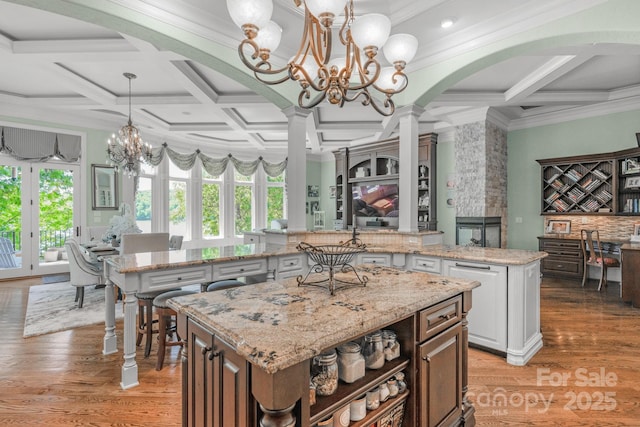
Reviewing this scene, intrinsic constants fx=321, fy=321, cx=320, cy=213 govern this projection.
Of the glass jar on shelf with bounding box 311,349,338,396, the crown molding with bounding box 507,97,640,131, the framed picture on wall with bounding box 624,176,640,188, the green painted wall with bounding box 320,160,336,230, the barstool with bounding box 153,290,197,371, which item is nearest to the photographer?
the glass jar on shelf with bounding box 311,349,338,396

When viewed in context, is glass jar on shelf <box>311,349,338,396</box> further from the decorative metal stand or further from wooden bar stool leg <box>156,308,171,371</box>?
wooden bar stool leg <box>156,308,171,371</box>

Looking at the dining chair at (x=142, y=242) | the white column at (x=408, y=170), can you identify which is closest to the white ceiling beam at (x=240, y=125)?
the dining chair at (x=142, y=242)

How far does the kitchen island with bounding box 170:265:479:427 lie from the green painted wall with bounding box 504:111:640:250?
5636 mm

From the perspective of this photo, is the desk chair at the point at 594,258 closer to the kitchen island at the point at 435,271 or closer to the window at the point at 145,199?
the kitchen island at the point at 435,271

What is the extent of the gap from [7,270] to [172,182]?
10.9 feet

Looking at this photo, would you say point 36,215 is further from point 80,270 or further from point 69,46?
point 69,46

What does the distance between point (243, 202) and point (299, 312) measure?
802cm

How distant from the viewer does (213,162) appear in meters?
8.15

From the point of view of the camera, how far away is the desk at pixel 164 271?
2330 mm

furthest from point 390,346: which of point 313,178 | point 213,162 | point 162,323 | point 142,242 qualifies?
point 313,178

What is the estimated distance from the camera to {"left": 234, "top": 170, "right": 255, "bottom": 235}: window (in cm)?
882

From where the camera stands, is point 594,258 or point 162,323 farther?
point 594,258

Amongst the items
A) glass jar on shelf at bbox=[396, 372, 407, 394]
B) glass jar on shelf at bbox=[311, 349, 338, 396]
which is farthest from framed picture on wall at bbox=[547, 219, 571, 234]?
glass jar on shelf at bbox=[311, 349, 338, 396]

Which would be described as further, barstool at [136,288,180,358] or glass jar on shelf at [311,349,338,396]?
barstool at [136,288,180,358]
